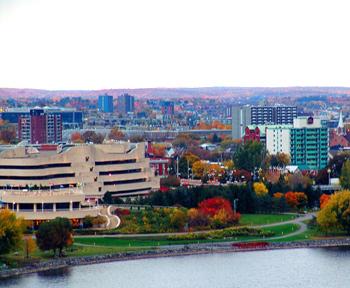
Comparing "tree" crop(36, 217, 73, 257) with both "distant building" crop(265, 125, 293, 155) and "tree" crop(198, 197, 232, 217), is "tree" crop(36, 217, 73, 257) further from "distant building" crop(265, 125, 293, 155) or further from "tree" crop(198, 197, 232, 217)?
"distant building" crop(265, 125, 293, 155)

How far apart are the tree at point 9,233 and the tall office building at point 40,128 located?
66636 millimetres

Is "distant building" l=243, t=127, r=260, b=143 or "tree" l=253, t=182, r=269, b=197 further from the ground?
"distant building" l=243, t=127, r=260, b=143

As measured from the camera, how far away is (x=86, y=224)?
5375 cm

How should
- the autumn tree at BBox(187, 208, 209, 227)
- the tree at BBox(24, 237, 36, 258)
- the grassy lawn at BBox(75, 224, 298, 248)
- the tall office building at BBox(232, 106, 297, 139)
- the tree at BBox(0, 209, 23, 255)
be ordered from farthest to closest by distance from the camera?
the tall office building at BBox(232, 106, 297, 139) → the autumn tree at BBox(187, 208, 209, 227) → the grassy lawn at BBox(75, 224, 298, 248) → the tree at BBox(24, 237, 36, 258) → the tree at BBox(0, 209, 23, 255)

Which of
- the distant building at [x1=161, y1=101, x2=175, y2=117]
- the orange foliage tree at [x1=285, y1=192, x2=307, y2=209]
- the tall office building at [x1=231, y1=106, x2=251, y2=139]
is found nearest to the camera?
the orange foliage tree at [x1=285, y1=192, x2=307, y2=209]

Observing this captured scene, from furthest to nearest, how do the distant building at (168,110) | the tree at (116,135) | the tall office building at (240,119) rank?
the distant building at (168,110) → the tall office building at (240,119) → the tree at (116,135)

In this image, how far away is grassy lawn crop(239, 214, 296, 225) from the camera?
186 feet

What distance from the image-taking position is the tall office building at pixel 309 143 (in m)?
85.0

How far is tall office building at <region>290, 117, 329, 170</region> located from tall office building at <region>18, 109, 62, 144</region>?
33356 millimetres

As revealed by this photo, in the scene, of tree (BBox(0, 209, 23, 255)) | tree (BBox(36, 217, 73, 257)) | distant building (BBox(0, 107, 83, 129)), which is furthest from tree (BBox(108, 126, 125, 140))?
tree (BBox(0, 209, 23, 255))

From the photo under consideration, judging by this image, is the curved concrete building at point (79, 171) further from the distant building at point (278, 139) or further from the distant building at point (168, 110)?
the distant building at point (168, 110)

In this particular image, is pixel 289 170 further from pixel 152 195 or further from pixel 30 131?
pixel 30 131

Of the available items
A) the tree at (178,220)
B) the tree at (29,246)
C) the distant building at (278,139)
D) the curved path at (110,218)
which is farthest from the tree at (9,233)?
the distant building at (278,139)

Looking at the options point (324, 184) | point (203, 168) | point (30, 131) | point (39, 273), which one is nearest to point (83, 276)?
point (39, 273)
